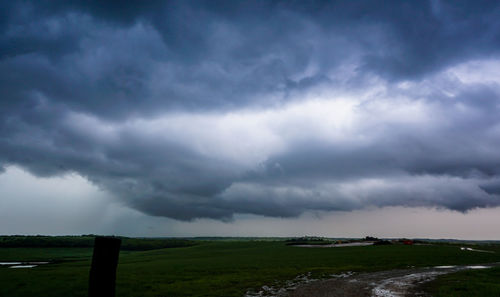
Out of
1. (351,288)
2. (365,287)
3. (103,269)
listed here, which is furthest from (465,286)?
(103,269)

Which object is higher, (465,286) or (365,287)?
(465,286)

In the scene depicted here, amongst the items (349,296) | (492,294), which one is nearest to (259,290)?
(349,296)

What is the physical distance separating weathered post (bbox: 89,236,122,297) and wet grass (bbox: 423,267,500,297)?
26642mm

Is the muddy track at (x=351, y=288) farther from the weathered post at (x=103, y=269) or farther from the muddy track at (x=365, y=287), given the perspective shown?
the weathered post at (x=103, y=269)

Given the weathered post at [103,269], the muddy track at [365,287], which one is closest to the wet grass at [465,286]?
the muddy track at [365,287]

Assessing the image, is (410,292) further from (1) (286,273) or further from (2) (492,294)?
(1) (286,273)

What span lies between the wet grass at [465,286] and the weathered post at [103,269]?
87.4 feet

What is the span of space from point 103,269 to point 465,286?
32718 mm

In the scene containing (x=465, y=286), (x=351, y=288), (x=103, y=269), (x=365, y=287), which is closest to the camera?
(x=103, y=269)

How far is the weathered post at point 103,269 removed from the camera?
7.98 meters

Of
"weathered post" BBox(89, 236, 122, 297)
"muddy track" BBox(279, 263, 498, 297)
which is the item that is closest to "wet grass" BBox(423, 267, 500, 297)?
"muddy track" BBox(279, 263, 498, 297)

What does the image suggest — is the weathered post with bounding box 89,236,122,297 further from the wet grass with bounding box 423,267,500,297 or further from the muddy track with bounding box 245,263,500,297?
the wet grass with bounding box 423,267,500,297

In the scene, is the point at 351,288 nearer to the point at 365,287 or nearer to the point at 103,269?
the point at 365,287

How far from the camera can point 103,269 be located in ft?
26.6
